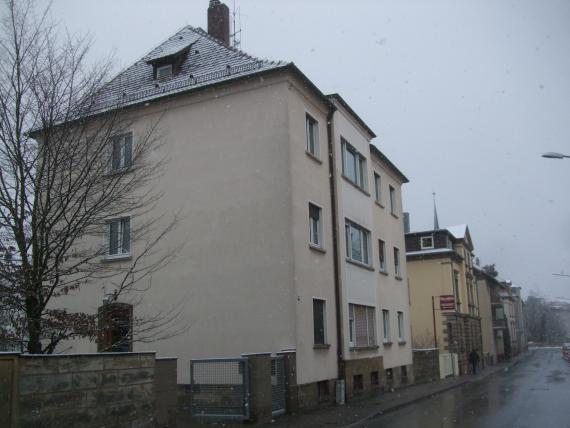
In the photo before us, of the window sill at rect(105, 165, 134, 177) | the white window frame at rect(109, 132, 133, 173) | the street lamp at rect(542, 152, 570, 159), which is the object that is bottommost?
the window sill at rect(105, 165, 134, 177)

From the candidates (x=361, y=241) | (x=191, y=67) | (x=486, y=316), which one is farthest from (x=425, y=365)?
(x=486, y=316)

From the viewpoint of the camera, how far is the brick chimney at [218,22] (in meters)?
23.8

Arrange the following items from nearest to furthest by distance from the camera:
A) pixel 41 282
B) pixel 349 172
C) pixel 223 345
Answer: pixel 41 282
pixel 223 345
pixel 349 172

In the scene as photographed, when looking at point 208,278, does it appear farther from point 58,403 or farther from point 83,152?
point 58,403

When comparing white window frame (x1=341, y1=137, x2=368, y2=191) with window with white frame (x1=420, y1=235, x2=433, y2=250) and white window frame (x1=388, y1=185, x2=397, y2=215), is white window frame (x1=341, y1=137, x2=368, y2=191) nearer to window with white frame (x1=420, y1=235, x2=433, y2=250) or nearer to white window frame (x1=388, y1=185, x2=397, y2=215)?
white window frame (x1=388, y1=185, x2=397, y2=215)

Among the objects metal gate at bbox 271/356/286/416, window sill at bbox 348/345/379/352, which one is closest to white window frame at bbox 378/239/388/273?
window sill at bbox 348/345/379/352

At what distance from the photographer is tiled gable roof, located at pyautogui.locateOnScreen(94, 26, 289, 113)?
1839 centimetres

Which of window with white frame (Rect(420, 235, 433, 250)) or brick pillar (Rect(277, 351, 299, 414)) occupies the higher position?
window with white frame (Rect(420, 235, 433, 250))

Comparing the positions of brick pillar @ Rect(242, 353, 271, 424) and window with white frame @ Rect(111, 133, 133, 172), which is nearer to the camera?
window with white frame @ Rect(111, 133, 133, 172)

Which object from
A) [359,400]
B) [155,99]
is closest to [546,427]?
[359,400]

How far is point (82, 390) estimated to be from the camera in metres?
8.92

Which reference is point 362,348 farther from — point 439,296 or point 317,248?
point 439,296

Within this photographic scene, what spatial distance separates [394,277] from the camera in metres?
26.6

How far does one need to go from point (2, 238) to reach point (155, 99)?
10.2m
